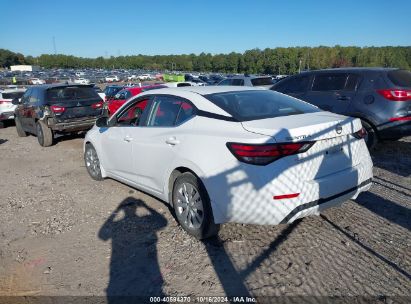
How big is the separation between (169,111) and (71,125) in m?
5.96

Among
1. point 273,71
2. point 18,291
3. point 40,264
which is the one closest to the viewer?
point 18,291

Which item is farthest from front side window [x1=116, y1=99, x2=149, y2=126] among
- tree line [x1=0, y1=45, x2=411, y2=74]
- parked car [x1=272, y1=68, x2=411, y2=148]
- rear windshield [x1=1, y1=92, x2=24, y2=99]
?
tree line [x1=0, y1=45, x2=411, y2=74]

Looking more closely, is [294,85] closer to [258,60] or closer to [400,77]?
[400,77]

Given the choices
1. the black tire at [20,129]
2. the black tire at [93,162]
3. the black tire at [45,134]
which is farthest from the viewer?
the black tire at [20,129]

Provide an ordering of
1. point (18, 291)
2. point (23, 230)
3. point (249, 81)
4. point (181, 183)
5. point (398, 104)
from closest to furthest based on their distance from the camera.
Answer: point (18, 291) → point (181, 183) → point (23, 230) → point (398, 104) → point (249, 81)

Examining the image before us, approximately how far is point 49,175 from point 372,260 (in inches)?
227

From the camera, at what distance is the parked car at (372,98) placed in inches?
254

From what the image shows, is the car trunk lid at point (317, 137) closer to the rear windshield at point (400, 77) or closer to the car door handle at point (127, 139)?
the car door handle at point (127, 139)

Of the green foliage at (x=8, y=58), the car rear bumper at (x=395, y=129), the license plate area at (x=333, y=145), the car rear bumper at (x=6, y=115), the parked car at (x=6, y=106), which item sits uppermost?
the license plate area at (x=333, y=145)

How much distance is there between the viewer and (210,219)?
12.0 ft

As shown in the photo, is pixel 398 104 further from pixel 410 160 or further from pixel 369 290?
pixel 369 290

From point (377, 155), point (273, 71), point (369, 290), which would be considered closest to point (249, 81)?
point (377, 155)

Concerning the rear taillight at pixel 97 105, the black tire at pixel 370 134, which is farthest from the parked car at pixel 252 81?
the black tire at pixel 370 134

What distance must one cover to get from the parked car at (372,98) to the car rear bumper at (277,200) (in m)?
3.58
